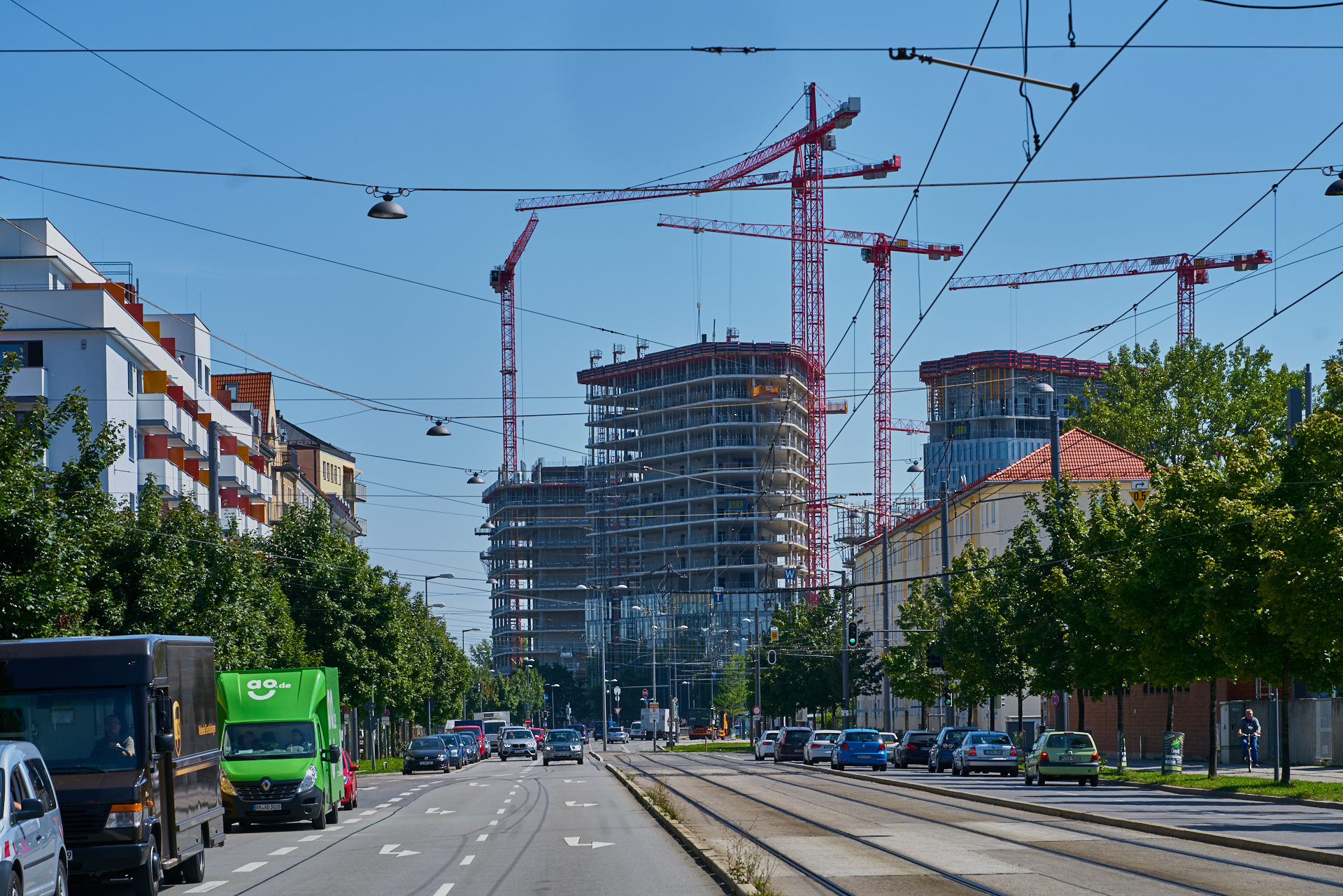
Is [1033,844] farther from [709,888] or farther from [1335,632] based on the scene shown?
[1335,632]

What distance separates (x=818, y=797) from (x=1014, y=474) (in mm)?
Result: 56786

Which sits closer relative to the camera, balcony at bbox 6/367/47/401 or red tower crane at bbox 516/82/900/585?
balcony at bbox 6/367/47/401

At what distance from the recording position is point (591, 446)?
199 meters

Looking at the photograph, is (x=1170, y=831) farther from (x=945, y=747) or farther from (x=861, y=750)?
(x=861, y=750)

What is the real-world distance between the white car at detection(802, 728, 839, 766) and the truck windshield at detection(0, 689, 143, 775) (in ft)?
173

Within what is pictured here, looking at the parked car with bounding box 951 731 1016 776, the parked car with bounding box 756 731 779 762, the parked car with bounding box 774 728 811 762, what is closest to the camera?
the parked car with bounding box 951 731 1016 776

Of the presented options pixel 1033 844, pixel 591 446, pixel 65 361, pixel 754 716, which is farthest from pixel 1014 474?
pixel 591 446

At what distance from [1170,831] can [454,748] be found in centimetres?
5283

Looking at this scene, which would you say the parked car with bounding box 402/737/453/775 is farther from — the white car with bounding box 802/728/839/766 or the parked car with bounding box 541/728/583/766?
the white car with bounding box 802/728/839/766

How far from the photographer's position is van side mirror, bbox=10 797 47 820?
1248 cm

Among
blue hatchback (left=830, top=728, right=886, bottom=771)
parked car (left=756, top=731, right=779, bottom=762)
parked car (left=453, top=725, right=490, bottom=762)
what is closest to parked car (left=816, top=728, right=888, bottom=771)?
blue hatchback (left=830, top=728, right=886, bottom=771)

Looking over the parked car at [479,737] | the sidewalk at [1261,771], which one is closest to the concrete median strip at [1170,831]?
the sidewalk at [1261,771]

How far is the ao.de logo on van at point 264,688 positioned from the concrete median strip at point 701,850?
24.2ft

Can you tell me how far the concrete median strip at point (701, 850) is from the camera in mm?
14874
